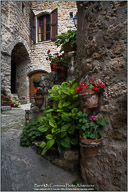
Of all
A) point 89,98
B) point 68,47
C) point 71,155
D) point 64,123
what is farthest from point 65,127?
point 68,47

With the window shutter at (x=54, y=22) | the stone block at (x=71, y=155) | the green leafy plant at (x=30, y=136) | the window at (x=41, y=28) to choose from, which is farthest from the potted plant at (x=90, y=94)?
the window at (x=41, y=28)

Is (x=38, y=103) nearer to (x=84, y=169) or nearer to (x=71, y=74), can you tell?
(x=71, y=74)

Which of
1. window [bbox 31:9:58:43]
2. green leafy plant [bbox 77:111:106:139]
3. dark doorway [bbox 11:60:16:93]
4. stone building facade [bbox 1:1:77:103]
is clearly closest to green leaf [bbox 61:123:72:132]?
green leafy plant [bbox 77:111:106:139]

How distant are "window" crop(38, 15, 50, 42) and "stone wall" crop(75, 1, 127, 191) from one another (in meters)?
8.82

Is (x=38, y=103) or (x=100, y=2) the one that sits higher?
(x=100, y=2)

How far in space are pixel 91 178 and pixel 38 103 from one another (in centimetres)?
200

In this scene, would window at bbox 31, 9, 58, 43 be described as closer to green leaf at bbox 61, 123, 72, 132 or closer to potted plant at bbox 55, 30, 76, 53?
potted plant at bbox 55, 30, 76, 53

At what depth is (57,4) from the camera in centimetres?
899

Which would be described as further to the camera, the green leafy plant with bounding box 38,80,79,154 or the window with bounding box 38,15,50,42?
the window with bounding box 38,15,50,42

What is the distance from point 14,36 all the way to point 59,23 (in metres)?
3.58

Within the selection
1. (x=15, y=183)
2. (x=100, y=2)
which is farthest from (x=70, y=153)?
(x=100, y=2)

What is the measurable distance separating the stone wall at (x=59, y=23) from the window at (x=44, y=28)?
19.6 inches

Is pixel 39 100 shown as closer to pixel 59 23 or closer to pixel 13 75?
pixel 13 75

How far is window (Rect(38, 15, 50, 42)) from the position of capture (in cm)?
959
